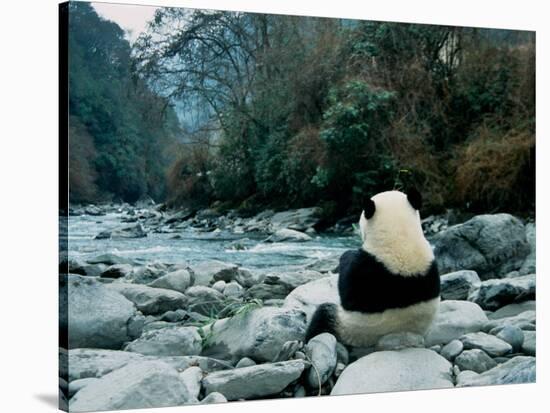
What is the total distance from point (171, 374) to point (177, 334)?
26cm

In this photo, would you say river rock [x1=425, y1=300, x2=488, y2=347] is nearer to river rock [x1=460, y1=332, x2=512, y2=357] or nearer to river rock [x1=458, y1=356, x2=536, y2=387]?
river rock [x1=460, y1=332, x2=512, y2=357]

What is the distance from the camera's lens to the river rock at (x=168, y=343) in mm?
5383

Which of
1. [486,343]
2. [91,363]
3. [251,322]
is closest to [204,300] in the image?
[251,322]

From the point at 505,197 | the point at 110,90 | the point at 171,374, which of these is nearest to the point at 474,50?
the point at 505,197

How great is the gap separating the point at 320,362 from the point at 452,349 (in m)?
0.98

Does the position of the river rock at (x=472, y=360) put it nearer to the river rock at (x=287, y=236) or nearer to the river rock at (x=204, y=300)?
the river rock at (x=287, y=236)

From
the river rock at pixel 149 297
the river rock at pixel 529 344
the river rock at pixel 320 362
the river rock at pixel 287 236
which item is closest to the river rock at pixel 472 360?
the river rock at pixel 529 344

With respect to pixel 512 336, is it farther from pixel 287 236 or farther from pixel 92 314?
pixel 92 314

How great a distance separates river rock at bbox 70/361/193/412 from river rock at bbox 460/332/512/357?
78.2 inches

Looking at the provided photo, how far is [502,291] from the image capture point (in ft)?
21.1

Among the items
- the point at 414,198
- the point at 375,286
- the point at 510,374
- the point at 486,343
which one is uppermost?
the point at 414,198

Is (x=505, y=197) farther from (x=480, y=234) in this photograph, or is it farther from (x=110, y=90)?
(x=110, y=90)

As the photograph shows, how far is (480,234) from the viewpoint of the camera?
254 inches

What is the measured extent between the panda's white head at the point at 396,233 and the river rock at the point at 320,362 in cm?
66
